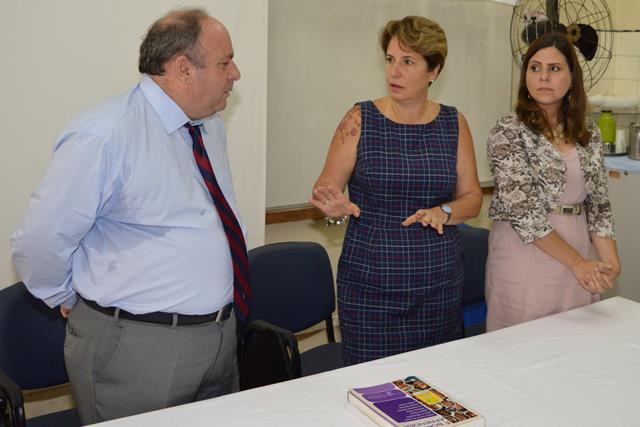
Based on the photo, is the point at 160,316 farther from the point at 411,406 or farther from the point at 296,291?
the point at 296,291

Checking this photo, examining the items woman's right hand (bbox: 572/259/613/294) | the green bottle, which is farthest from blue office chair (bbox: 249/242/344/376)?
the green bottle

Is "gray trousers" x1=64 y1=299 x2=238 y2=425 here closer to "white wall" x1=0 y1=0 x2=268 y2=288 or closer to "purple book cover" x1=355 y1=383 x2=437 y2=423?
"purple book cover" x1=355 y1=383 x2=437 y2=423

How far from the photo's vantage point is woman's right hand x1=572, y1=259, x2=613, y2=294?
7.81 feet

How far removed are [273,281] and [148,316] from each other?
2.85 feet

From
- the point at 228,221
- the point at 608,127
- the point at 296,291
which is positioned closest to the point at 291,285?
the point at 296,291

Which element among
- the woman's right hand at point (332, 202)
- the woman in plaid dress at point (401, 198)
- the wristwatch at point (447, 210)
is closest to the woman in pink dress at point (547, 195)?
the woman in plaid dress at point (401, 198)

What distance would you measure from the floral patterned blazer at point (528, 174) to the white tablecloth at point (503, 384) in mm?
406

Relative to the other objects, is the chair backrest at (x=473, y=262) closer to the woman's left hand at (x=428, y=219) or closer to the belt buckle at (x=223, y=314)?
the woman's left hand at (x=428, y=219)

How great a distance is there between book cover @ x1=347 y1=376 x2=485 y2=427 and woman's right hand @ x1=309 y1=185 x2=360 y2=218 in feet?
2.10

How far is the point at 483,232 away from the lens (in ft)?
10.6

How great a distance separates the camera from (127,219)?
6.11ft

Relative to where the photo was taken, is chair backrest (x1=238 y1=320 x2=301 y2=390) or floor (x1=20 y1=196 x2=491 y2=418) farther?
floor (x1=20 y1=196 x2=491 y2=418)

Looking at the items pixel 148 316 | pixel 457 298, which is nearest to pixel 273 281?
pixel 457 298

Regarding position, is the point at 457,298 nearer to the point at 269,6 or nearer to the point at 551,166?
the point at 551,166
